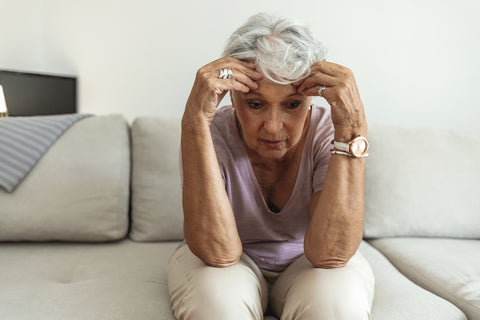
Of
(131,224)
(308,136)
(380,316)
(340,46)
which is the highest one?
(340,46)

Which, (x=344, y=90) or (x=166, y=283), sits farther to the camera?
(x=166, y=283)

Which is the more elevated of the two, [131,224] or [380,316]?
[380,316]

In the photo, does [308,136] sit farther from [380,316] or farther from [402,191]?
[402,191]

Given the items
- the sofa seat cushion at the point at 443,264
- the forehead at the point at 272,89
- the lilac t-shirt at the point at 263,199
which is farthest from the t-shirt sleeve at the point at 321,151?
the sofa seat cushion at the point at 443,264

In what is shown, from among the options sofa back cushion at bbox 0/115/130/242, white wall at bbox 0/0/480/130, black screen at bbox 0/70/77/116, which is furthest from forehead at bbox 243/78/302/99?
black screen at bbox 0/70/77/116

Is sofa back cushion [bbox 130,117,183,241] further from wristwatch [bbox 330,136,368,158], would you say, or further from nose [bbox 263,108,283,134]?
wristwatch [bbox 330,136,368,158]

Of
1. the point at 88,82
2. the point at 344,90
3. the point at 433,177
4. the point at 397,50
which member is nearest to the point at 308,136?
the point at 344,90

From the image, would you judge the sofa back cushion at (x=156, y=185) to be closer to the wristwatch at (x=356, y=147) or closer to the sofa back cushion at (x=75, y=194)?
the sofa back cushion at (x=75, y=194)

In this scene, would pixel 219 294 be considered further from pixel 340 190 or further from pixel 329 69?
pixel 329 69

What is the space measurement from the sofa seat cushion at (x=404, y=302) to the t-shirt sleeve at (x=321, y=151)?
0.36 m

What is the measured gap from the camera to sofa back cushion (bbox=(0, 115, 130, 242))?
1.24 meters

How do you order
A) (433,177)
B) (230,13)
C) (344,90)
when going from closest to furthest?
(344,90) < (433,177) < (230,13)

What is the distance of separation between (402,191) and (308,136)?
67cm

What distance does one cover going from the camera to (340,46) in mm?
1901
